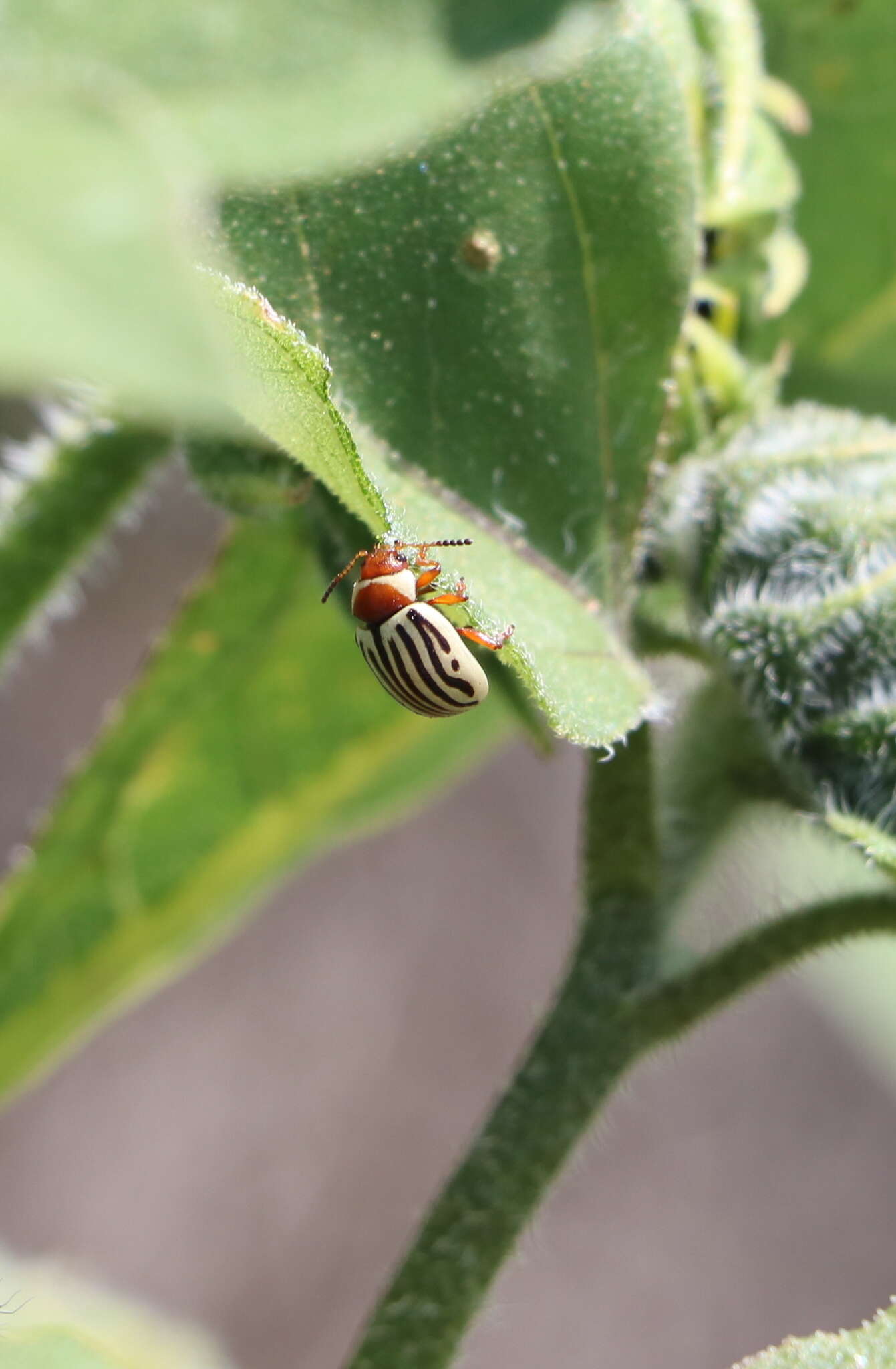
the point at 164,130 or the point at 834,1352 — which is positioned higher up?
the point at 164,130

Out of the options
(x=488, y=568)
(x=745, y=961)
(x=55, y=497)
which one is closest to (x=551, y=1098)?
(x=745, y=961)

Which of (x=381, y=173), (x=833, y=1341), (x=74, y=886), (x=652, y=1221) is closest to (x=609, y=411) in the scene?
(x=381, y=173)

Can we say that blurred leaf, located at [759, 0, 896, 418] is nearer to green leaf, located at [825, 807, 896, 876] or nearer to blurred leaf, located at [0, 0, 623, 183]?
blurred leaf, located at [0, 0, 623, 183]

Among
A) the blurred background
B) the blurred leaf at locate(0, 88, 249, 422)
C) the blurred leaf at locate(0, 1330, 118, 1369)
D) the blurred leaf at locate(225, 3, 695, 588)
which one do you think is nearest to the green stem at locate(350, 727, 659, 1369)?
the blurred leaf at locate(225, 3, 695, 588)

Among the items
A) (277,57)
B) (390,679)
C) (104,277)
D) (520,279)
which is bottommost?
(390,679)

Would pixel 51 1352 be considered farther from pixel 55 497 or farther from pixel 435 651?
pixel 55 497

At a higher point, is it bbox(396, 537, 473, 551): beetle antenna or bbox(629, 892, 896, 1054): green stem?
bbox(396, 537, 473, 551): beetle antenna
